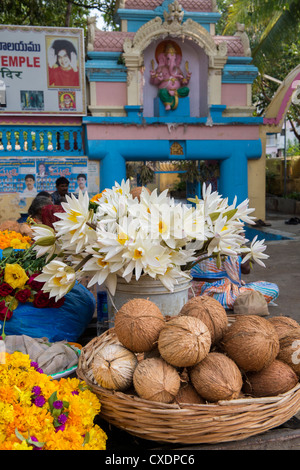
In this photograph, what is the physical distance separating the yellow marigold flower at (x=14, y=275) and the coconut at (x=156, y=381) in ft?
3.09

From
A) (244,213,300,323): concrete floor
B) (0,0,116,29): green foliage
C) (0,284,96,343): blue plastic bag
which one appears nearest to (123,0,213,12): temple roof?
(0,0,116,29): green foliage

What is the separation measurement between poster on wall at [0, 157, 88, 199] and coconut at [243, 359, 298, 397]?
6.67m

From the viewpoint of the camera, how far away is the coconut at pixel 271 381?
1.26m

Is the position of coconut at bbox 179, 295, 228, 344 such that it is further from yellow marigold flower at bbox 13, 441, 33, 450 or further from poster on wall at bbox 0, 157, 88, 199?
poster on wall at bbox 0, 157, 88, 199

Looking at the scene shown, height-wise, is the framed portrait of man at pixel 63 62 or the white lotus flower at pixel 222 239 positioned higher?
the framed portrait of man at pixel 63 62

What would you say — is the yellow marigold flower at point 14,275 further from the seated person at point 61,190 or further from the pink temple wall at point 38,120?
the pink temple wall at point 38,120

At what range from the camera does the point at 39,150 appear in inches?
307

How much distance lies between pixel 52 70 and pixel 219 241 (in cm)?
700

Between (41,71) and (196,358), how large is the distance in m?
7.47

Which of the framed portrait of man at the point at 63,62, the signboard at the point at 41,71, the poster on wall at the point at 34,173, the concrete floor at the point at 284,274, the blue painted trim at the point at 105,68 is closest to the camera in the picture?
the concrete floor at the point at 284,274

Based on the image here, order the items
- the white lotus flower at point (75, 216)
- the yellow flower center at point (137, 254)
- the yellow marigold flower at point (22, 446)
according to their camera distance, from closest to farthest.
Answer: the yellow marigold flower at point (22, 446), the yellow flower center at point (137, 254), the white lotus flower at point (75, 216)

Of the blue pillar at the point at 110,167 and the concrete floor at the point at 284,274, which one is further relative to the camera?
the blue pillar at the point at 110,167

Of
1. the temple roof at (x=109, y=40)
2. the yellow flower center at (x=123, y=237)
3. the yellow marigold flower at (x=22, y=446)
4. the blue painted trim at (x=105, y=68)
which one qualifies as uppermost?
the temple roof at (x=109, y=40)

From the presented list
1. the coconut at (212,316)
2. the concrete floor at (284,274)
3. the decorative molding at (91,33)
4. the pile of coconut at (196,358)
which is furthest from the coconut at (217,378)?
the decorative molding at (91,33)
